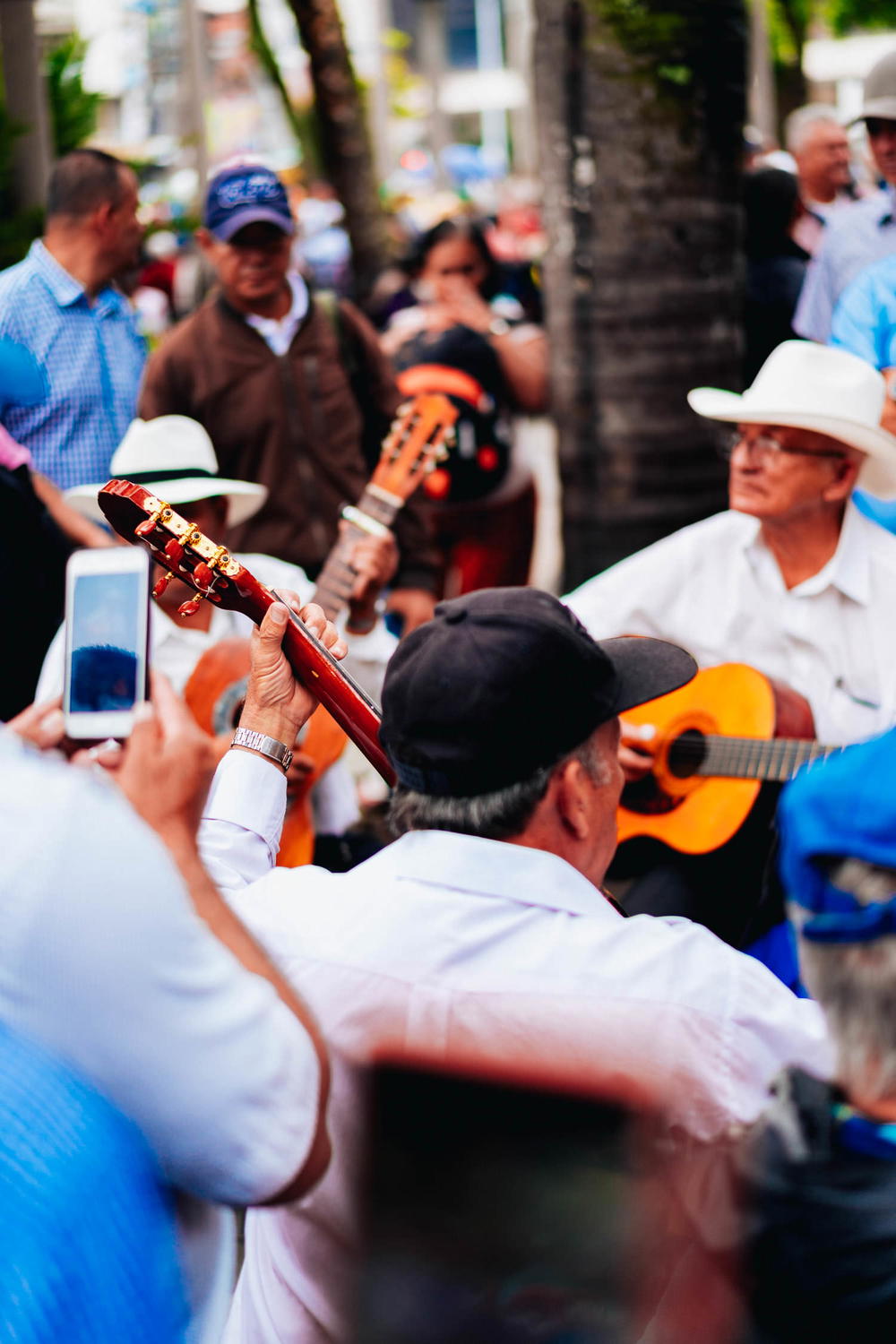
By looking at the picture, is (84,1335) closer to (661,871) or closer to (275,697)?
(275,697)

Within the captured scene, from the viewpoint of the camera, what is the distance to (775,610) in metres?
3.58

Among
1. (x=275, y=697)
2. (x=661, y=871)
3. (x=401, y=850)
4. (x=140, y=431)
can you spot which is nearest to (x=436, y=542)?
(x=140, y=431)

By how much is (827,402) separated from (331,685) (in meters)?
1.64

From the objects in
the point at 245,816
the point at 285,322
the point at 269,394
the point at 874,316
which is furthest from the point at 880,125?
the point at 245,816

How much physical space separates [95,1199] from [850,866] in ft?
2.56

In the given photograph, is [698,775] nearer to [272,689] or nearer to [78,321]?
[272,689]

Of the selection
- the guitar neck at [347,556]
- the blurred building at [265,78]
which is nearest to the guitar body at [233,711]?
the guitar neck at [347,556]

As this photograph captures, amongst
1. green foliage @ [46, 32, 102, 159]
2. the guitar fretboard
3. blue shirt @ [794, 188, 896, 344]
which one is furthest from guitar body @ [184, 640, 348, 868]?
green foliage @ [46, 32, 102, 159]

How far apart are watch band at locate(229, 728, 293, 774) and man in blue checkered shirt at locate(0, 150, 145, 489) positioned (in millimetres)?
2467

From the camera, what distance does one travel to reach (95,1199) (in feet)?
4.58

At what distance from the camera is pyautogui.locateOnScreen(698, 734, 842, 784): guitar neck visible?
3250 millimetres

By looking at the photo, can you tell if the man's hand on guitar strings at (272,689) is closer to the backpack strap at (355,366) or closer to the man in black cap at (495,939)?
the man in black cap at (495,939)

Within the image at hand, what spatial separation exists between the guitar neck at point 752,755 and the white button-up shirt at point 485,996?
1499 millimetres

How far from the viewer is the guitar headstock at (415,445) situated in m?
3.94
